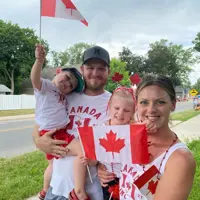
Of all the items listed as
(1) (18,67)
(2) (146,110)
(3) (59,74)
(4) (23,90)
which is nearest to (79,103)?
(3) (59,74)

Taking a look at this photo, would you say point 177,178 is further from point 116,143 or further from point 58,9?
point 58,9

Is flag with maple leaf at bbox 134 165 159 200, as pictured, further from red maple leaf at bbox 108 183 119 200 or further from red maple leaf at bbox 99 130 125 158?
red maple leaf at bbox 108 183 119 200

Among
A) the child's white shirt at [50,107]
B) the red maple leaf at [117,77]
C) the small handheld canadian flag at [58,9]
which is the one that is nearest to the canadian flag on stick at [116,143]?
the child's white shirt at [50,107]

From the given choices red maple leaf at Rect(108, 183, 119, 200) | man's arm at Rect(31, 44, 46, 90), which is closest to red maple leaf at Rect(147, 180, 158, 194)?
red maple leaf at Rect(108, 183, 119, 200)

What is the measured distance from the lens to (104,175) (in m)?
2.09

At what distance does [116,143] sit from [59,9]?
66.6 inches

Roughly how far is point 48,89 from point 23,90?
5426 centimetres

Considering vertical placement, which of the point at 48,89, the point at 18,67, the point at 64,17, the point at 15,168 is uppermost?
the point at 18,67

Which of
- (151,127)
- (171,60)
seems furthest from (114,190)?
(171,60)

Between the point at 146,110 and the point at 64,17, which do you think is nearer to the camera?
the point at 146,110

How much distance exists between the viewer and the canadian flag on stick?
5.56 ft

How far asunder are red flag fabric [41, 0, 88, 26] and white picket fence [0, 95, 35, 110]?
24623mm

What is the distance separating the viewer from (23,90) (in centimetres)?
5497

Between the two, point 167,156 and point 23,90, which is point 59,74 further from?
point 23,90
